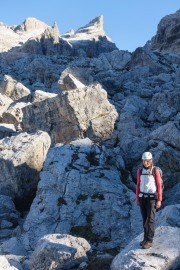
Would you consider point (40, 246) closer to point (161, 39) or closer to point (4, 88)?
point (4, 88)

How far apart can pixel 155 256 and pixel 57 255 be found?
4728 millimetres

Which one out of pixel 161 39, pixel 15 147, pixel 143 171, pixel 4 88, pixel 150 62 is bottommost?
pixel 143 171

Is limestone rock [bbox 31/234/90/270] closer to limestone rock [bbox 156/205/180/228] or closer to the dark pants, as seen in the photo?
the dark pants

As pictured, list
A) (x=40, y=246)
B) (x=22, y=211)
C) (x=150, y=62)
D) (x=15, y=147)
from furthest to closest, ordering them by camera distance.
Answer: (x=150, y=62), (x=15, y=147), (x=22, y=211), (x=40, y=246)

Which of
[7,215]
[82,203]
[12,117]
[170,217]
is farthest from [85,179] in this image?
[12,117]

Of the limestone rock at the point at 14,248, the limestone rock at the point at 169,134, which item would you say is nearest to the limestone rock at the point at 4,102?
the limestone rock at the point at 169,134

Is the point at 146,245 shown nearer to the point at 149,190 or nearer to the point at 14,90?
the point at 149,190

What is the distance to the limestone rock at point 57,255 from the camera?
15266mm

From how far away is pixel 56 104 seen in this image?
39844mm

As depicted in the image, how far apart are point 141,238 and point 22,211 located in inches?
601

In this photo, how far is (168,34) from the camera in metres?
160

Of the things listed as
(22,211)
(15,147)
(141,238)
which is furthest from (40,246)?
(15,147)

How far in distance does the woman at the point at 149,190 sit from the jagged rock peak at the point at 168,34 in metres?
145

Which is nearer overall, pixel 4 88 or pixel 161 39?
pixel 4 88
